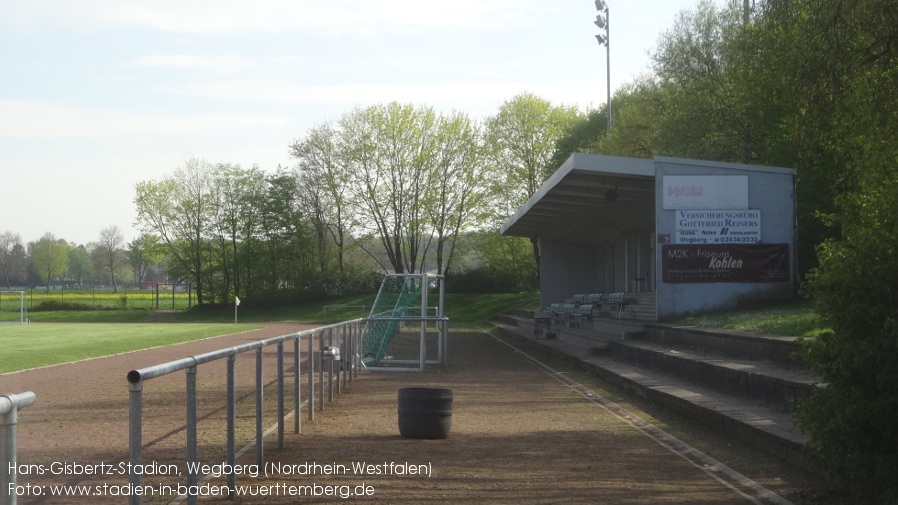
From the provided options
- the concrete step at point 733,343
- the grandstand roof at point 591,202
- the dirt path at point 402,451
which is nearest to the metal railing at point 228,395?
the dirt path at point 402,451

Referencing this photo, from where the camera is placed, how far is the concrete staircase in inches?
416

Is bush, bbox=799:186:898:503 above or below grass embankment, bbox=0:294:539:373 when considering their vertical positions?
above

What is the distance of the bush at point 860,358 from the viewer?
22.3 ft

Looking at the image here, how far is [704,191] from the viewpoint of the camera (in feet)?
79.4

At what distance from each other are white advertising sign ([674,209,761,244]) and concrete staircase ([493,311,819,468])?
2.49m

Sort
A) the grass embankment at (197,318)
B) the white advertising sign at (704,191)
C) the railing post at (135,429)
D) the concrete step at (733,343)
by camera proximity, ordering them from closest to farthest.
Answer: the railing post at (135,429), the concrete step at (733,343), the white advertising sign at (704,191), the grass embankment at (197,318)

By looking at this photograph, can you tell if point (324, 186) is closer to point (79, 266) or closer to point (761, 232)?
point (761, 232)

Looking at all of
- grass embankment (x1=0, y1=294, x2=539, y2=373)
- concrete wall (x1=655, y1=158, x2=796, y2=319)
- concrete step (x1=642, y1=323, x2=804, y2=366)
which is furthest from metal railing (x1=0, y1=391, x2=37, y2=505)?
grass embankment (x1=0, y1=294, x2=539, y2=373)

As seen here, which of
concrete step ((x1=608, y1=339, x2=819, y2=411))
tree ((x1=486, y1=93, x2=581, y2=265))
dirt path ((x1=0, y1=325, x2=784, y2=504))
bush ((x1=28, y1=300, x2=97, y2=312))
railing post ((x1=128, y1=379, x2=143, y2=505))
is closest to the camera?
railing post ((x1=128, y1=379, x2=143, y2=505))

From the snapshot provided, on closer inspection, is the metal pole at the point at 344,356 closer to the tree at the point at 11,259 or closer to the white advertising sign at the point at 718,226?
the white advertising sign at the point at 718,226

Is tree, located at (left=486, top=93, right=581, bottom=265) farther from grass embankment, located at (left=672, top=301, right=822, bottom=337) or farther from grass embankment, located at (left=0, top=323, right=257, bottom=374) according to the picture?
grass embankment, located at (left=672, top=301, right=822, bottom=337)

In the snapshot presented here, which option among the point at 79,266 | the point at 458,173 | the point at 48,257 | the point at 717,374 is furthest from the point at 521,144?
the point at 79,266

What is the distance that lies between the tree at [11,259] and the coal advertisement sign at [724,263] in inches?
4283

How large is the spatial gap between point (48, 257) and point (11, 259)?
899 cm
